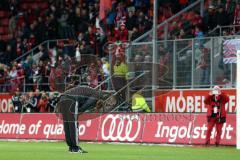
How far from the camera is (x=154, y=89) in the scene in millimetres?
25094

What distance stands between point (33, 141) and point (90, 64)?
13035mm

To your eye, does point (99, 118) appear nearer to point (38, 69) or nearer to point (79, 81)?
point (38, 69)

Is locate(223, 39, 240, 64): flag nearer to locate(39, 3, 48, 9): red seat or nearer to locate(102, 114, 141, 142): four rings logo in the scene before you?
locate(102, 114, 141, 142): four rings logo

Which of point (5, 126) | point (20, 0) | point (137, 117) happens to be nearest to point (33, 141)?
point (5, 126)

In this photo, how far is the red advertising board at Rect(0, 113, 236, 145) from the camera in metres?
27.7

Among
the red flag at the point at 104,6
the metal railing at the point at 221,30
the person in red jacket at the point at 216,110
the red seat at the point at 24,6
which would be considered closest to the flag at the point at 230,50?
the person in red jacket at the point at 216,110

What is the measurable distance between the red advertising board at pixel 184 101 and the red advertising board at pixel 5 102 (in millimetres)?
10324

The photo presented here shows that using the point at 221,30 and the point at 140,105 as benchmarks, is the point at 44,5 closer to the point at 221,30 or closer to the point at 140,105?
the point at 221,30

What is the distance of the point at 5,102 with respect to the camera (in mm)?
39531

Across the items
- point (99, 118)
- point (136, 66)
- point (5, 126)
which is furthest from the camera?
point (5, 126)

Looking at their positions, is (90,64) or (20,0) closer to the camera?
(90,64)

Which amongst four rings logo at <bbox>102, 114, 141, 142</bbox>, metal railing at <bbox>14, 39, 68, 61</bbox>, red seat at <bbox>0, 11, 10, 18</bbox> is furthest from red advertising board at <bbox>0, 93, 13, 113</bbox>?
four rings logo at <bbox>102, 114, 141, 142</bbox>

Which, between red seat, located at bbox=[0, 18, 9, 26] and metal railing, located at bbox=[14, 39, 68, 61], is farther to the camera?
red seat, located at bbox=[0, 18, 9, 26]

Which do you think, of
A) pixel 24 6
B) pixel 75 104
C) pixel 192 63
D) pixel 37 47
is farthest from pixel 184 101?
pixel 24 6
